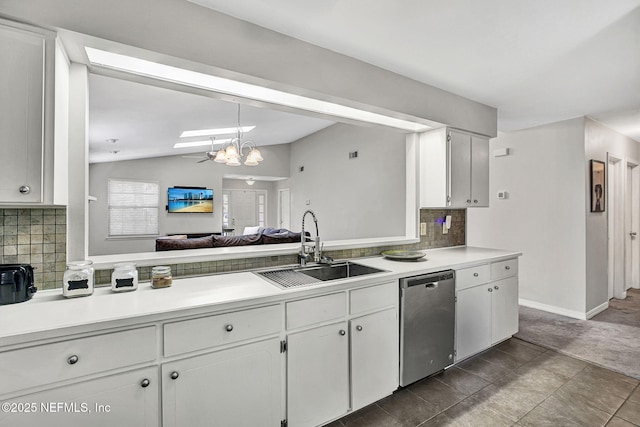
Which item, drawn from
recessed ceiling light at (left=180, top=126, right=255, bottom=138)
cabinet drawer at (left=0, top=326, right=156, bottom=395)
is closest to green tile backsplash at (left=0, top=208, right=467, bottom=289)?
cabinet drawer at (left=0, top=326, right=156, bottom=395)

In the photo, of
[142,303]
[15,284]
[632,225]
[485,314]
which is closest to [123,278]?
[142,303]

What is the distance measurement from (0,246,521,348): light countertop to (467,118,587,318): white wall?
3.03m

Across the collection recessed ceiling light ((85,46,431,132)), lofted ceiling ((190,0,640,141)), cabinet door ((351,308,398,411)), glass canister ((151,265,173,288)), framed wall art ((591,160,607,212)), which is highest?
lofted ceiling ((190,0,640,141))

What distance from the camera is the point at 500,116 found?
12.1ft

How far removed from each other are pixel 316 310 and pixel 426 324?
3.21ft

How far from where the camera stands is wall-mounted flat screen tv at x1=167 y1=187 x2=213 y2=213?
7410 millimetres

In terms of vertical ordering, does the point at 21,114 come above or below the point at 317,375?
above

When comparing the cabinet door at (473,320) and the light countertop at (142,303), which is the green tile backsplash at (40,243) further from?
the cabinet door at (473,320)

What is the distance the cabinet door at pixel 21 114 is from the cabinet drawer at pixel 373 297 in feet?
5.42

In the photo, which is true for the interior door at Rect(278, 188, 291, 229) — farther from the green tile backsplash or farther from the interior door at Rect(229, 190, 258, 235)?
the green tile backsplash

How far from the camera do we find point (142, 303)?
4.62ft

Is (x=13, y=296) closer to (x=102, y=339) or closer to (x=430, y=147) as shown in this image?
(x=102, y=339)

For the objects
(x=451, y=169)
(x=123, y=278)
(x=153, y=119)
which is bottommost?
(x=123, y=278)

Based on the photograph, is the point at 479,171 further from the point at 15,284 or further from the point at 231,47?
the point at 15,284
